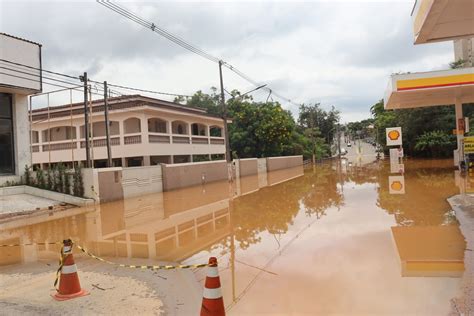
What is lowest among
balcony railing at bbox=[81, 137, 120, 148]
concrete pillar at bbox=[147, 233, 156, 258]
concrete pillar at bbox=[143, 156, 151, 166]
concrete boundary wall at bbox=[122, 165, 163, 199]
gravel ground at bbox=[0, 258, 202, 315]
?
concrete pillar at bbox=[147, 233, 156, 258]

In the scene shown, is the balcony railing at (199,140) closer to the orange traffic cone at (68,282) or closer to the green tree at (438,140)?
the green tree at (438,140)

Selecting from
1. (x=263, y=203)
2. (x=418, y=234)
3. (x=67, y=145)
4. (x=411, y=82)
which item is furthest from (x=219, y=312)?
(x=67, y=145)

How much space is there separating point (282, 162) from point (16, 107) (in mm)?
29024

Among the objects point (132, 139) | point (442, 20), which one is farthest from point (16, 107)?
point (442, 20)

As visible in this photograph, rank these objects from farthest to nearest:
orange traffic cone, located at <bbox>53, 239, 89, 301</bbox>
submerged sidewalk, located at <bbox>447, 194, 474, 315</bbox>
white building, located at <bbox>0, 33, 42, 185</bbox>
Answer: white building, located at <bbox>0, 33, 42, 185</bbox> < orange traffic cone, located at <bbox>53, 239, 89, 301</bbox> < submerged sidewalk, located at <bbox>447, 194, 474, 315</bbox>

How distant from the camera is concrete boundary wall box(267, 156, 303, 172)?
40.1 meters

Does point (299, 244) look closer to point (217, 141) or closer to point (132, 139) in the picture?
point (132, 139)

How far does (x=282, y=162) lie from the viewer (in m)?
43.6

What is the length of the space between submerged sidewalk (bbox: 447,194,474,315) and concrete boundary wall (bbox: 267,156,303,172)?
90.7ft

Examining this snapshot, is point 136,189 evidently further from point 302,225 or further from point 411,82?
point 411,82

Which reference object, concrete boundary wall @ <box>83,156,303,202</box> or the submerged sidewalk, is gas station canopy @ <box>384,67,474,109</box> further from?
the submerged sidewalk

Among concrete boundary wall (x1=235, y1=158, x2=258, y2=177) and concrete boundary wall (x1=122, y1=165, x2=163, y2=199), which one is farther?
concrete boundary wall (x1=235, y1=158, x2=258, y2=177)

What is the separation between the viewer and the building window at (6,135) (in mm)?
18719

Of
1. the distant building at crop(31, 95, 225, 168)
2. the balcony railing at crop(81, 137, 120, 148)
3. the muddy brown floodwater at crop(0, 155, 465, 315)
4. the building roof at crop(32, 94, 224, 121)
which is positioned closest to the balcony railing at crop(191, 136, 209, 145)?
the distant building at crop(31, 95, 225, 168)
